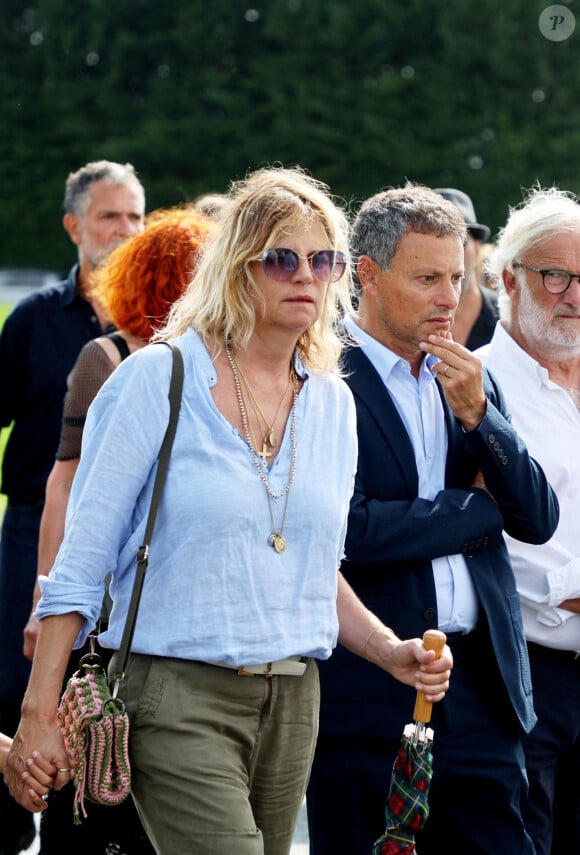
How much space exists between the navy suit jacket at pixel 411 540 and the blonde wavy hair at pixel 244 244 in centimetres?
62

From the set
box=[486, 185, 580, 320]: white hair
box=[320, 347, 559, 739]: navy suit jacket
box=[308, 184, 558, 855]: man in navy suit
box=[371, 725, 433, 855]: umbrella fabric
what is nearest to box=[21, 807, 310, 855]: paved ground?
box=[308, 184, 558, 855]: man in navy suit

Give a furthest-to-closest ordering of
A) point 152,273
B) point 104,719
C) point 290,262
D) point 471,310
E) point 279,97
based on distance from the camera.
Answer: point 279,97 < point 471,310 < point 152,273 < point 290,262 < point 104,719

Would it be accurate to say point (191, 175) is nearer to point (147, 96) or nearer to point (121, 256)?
point (147, 96)

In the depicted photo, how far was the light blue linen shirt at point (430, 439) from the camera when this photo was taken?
353cm

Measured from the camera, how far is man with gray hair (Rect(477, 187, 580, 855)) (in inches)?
155

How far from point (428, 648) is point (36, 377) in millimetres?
2566

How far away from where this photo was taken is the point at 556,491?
13.1ft

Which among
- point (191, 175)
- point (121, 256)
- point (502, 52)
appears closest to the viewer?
point (121, 256)

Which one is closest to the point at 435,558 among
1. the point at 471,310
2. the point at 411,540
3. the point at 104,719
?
the point at 411,540

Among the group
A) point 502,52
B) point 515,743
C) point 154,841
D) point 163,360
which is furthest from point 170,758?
point 502,52

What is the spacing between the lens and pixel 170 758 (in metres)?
2.78

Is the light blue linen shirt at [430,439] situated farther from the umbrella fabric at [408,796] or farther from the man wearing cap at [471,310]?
the man wearing cap at [471,310]

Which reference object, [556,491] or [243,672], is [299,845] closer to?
[556,491]

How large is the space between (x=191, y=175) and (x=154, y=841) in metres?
41.7
